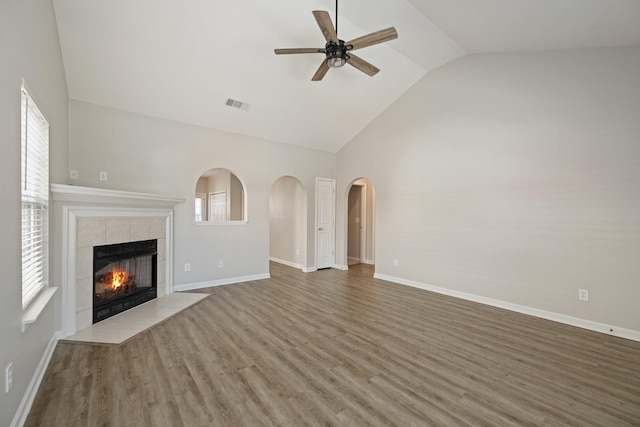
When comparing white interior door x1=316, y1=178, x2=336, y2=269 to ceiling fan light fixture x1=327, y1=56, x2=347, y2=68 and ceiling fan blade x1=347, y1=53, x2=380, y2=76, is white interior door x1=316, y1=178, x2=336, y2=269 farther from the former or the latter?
ceiling fan light fixture x1=327, y1=56, x2=347, y2=68

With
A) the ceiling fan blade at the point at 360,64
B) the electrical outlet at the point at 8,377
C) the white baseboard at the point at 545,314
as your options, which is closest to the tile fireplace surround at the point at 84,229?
the electrical outlet at the point at 8,377

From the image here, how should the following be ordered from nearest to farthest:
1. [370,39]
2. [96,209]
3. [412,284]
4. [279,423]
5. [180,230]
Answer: [279,423], [370,39], [96,209], [180,230], [412,284]

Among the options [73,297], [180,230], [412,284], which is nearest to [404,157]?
[412,284]

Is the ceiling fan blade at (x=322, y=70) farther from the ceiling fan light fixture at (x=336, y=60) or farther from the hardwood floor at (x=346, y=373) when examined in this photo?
the hardwood floor at (x=346, y=373)

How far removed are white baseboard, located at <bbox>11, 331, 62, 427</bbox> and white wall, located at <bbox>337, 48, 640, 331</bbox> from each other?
15.8 feet

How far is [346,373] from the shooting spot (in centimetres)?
236

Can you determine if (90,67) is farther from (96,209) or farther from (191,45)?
(96,209)

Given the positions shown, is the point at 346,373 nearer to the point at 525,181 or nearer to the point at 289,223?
the point at 525,181

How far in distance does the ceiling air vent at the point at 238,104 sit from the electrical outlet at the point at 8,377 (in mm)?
3856

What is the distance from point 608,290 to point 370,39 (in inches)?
148

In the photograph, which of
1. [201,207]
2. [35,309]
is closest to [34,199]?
[35,309]

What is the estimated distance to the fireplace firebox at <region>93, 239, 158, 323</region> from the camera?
3.38 m

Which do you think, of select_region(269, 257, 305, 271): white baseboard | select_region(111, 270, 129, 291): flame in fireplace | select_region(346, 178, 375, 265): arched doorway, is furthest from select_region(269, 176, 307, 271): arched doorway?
select_region(111, 270, 129, 291): flame in fireplace

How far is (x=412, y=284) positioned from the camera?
515 centimetres
